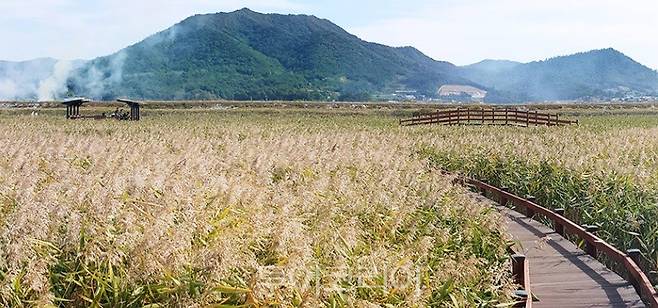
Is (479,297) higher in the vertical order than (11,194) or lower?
lower

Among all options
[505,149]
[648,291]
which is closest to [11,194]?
[648,291]

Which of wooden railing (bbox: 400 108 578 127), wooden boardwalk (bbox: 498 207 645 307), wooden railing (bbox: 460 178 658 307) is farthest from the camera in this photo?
wooden railing (bbox: 400 108 578 127)

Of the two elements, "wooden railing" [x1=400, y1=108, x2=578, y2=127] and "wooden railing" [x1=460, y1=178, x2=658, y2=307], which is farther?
"wooden railing" [x1=400, y1=108, x2=578, y2=127]

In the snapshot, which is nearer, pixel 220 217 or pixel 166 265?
pixel 166 265

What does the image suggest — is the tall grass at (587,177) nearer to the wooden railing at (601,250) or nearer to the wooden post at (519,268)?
the wooden railing at (601,250)

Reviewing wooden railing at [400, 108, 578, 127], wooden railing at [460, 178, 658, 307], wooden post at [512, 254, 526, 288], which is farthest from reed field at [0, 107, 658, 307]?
wooden railing at [400, 108, 578, 127]

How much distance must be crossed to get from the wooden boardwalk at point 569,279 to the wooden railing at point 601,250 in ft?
0.52

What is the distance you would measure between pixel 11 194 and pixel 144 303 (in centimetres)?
303

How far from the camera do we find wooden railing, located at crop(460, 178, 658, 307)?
999 centimetres

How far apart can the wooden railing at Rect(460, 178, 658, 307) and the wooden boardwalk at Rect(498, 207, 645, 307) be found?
159 mm

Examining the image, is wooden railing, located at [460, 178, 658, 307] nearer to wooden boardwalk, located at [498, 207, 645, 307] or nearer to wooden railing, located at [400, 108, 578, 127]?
wooden boardwalk, located at [498, 207, 645, 307]

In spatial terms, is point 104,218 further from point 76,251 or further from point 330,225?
point 330,225

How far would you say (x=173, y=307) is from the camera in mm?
6324

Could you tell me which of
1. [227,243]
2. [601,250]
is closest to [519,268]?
[601,250]
